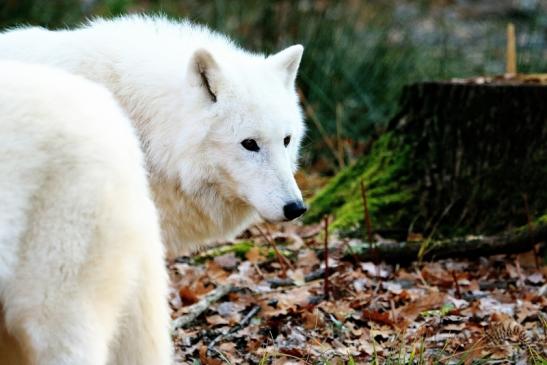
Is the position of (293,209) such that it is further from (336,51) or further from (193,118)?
(336,51)

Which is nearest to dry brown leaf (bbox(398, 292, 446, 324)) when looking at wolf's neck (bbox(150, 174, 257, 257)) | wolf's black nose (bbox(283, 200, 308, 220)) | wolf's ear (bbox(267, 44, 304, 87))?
wolf's black nose (bbox(283, 200, 308, 220))

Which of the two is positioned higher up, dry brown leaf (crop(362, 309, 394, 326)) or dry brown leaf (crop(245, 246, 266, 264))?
dry brown leaf (crop(362, 309, 394, 326))

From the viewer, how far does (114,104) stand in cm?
280

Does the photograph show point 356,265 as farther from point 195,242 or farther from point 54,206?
point 54,206

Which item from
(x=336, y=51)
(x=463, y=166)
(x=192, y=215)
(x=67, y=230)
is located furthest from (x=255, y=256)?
(x=336, y=51)

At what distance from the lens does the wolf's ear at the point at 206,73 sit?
4199 millimetres

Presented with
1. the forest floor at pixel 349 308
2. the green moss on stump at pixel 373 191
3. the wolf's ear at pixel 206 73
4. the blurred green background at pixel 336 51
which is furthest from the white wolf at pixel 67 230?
the blurred green background at pixel 336 51

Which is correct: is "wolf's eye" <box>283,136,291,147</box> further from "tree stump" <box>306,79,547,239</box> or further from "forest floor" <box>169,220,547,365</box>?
"tree stump" <box>306,79,547,239</box>

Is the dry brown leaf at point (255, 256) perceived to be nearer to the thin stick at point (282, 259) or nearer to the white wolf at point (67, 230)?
the thin stick at point (282, 259)

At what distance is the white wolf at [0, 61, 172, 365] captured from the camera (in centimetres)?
235

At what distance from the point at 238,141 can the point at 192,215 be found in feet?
1.74

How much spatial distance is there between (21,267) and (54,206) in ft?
0.66

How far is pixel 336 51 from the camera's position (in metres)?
9.63

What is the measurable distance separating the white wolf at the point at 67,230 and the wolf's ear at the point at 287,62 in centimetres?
215
